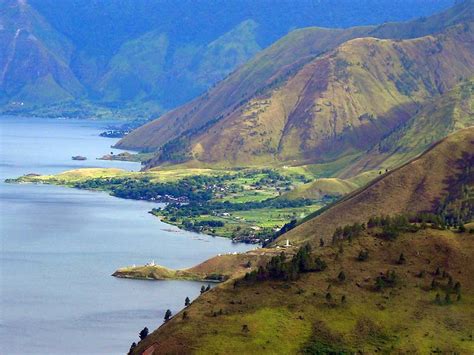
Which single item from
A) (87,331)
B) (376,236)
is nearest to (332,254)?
(376,236)

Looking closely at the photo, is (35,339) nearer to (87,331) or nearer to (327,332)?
(87,331)

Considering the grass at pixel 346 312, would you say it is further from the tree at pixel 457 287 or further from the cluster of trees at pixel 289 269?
the cluster of trees at pixel 289 269

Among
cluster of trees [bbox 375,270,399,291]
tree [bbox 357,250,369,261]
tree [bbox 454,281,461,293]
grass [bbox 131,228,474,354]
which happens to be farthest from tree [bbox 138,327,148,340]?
tree [bbox 454,281,461,293]

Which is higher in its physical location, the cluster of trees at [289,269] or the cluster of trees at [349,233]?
the cluster of trees at [349,233]

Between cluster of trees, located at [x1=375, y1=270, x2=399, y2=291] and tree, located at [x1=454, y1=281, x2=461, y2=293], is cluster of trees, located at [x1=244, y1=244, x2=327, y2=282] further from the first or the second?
tree, located at [x1=454, y1=281, x2=461, y2=293]

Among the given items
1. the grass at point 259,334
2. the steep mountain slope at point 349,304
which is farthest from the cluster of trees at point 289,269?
the grass at point 259,334

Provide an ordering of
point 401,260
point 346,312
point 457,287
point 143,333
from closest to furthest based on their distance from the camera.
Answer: point 346,312 < point 457,287 < point 143,333 < point 401,260

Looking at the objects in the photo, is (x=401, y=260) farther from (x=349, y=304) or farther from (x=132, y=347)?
(x=132, y=347)

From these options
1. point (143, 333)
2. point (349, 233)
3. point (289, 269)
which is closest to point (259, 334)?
point (289, 269)

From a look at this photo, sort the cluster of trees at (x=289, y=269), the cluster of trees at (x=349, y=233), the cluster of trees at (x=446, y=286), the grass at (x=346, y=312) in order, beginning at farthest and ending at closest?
Answer: the cluster of trees at (x=349, y=233) → the cluster of trees at (x=289, y=269) → the cluster of trees at (x=446, y=286) → the grass at (x=346, y=312)
